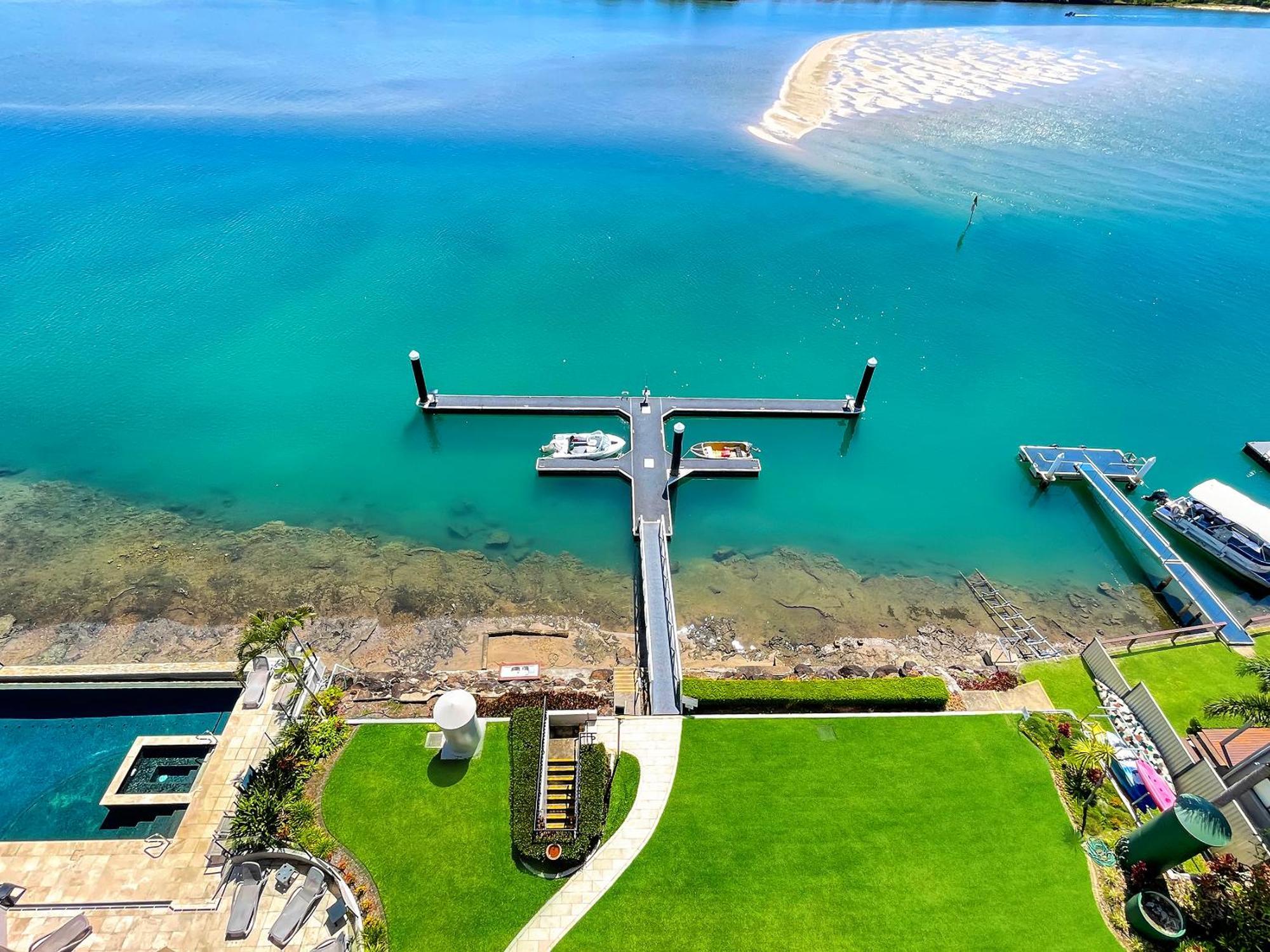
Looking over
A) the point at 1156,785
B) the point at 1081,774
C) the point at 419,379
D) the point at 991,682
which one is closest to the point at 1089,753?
the point at 1081,774

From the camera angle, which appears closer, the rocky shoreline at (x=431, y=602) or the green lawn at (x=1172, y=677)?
the green lawn at (x=1172, y=677)

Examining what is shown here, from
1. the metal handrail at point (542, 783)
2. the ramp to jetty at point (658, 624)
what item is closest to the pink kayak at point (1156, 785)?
the ramp to jetty at point (658, 624)

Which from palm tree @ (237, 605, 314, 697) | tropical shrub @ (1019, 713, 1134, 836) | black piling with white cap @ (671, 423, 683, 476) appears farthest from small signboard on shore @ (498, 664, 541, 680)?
tropical shrub @ (1019, 713, 1134, 836)

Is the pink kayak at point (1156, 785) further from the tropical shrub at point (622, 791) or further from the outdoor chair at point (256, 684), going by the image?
the outdoor chair at point (256, 684)

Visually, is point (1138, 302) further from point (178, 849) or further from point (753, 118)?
point (178, 849)

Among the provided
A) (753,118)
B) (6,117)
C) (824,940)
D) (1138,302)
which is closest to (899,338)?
(1138,302)

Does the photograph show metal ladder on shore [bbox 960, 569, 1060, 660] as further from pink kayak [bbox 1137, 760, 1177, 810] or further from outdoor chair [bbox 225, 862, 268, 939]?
outdoor chair [bbox 225, 862, 268, 939]

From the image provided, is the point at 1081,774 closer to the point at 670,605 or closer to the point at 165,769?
the point at 670,605
